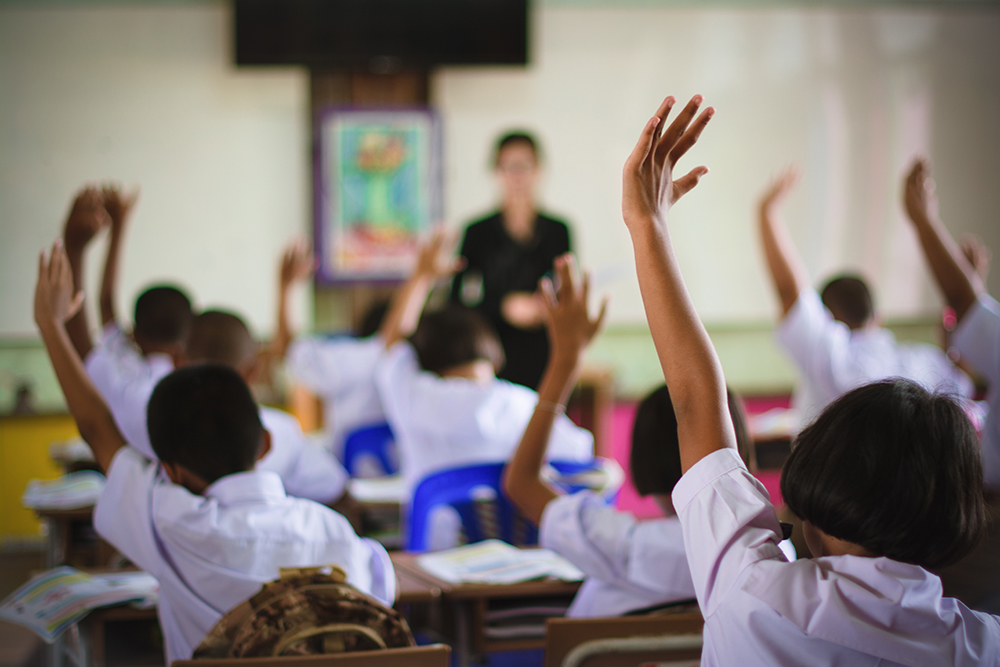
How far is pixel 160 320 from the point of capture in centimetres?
230

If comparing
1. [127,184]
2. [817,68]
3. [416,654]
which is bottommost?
[416,654]

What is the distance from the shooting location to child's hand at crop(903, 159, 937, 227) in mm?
2322

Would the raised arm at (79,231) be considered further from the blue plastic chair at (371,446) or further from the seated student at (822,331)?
the seated student at (822,331)

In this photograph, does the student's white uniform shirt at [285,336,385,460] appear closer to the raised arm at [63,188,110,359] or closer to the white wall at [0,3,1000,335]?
the raised arm at [63,188,110,359]

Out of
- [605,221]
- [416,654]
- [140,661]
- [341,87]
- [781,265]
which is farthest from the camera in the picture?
[605,221]

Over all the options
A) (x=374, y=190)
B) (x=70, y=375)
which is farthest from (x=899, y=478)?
(x=374, y=190)

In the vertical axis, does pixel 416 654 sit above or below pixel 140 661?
above

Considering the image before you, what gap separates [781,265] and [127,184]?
3415 millimetres

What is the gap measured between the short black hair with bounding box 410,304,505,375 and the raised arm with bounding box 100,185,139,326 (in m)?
0.90

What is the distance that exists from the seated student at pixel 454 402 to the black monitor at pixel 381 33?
2.39m

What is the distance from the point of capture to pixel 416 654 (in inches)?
40.4

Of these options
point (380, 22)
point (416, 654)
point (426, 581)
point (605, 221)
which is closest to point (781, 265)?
point (426, 581)

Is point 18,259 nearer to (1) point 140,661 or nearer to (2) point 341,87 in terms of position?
(2) point 341,87

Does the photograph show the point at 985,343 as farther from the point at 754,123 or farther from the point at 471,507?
the point at 754,123
